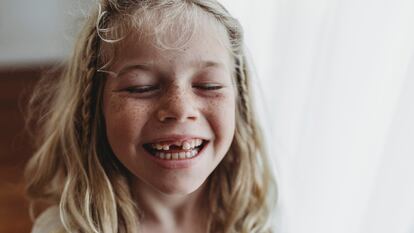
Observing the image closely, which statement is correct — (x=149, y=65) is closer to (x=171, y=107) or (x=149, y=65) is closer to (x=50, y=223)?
(x=171, y=107)

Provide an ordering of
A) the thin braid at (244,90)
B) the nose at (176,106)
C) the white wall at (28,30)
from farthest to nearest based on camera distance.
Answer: the white wall at (28,30)
the thin braid at (244,90)
the nose at (176,106)

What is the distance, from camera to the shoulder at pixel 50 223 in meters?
1.06

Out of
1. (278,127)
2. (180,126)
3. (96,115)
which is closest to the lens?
(180,126)

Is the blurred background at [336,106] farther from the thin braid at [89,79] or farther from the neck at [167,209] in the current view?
the neck at [167,209]

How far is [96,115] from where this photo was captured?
3.27 feet

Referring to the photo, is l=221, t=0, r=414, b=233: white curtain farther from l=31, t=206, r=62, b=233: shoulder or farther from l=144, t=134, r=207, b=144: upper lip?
l=31, t=206, r=62, b=233: shoulder

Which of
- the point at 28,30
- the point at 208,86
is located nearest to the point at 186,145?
the point at 208,86

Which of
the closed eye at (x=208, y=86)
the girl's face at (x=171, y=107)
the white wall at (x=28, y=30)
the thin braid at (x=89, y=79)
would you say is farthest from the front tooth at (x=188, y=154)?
the white wall at (x=28, y=30)

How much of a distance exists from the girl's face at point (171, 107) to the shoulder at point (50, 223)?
247mm

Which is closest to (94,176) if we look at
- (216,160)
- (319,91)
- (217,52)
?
(216,160)

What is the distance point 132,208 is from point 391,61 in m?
0.57

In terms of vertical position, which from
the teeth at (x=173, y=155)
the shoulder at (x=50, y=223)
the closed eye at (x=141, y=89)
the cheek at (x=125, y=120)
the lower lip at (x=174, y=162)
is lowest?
the shoulder at (x=50, y=223)

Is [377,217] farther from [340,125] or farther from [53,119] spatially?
[53,119]

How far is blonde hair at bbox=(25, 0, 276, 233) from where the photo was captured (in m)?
0.93
